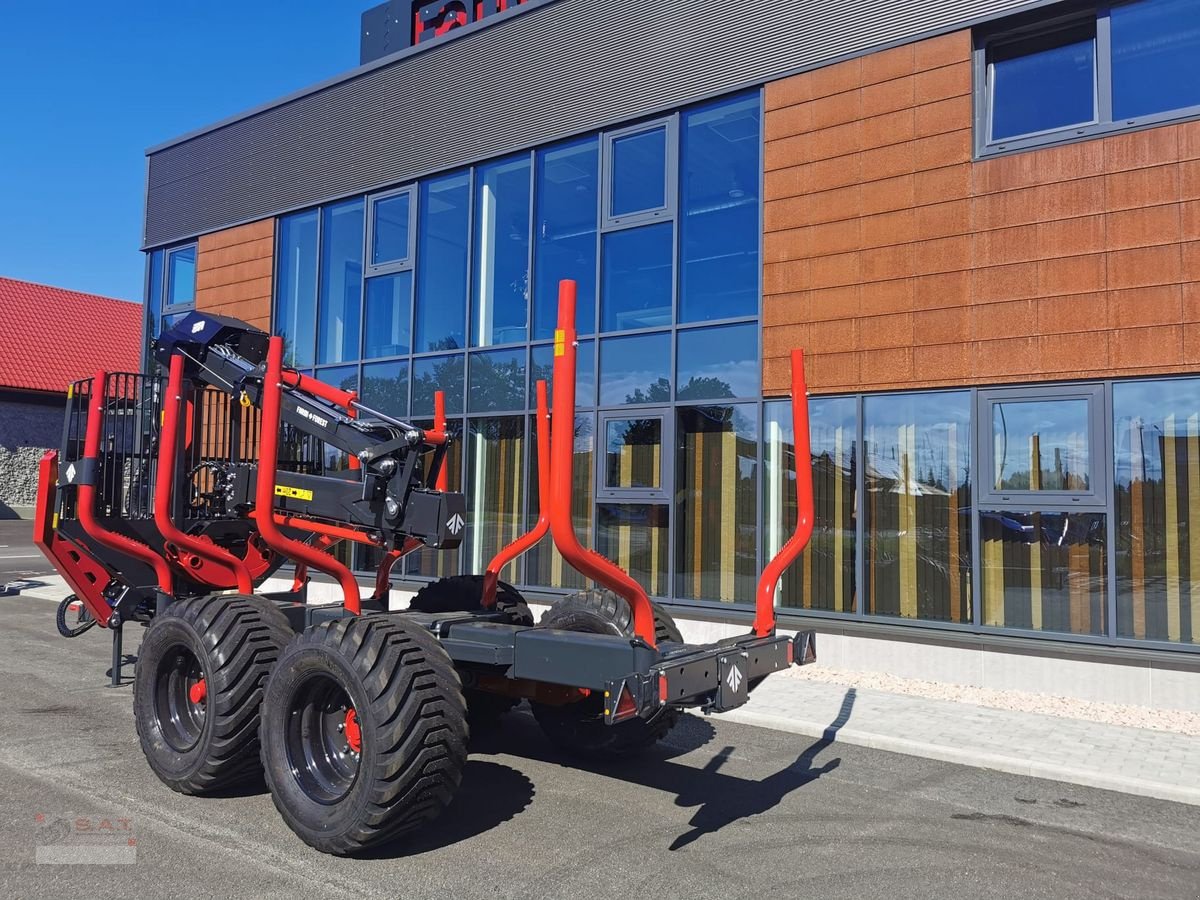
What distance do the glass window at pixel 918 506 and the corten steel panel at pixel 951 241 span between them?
36cm

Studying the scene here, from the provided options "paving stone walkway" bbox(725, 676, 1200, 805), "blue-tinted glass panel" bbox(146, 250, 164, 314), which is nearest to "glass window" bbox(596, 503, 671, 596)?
"paving stone walkway" bbox(725, 676, 1200, 805)

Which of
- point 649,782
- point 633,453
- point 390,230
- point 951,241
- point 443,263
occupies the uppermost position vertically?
point 390,230

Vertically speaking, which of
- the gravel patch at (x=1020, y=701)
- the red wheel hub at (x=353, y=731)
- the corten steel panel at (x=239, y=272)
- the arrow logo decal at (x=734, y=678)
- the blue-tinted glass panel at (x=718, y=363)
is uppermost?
the corten steel panel at (x=239, y=272)

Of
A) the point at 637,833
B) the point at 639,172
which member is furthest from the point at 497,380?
the point at 637,833

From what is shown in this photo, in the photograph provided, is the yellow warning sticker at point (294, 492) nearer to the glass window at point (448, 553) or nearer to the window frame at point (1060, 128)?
the glass window at point (448, 553)

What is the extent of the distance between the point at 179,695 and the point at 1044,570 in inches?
290

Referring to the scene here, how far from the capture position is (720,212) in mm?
10633

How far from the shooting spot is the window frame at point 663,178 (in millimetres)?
10852

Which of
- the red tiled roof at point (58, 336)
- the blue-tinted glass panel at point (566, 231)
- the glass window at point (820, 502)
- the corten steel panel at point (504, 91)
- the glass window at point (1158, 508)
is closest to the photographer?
the glass window at point (1158, 508)

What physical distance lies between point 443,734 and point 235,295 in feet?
43.0

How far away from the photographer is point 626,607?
19.7 ft

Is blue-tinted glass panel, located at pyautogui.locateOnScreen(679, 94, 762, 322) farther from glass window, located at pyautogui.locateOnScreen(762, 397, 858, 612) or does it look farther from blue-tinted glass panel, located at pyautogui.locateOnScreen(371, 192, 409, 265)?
blue-tinted glass panel, located at pyautogui.locateOnScreen(371, 192, 409, 265)

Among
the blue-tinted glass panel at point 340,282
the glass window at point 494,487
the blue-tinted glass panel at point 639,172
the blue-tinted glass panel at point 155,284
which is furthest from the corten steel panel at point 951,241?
the blue-tinted glass panel at point 155,284

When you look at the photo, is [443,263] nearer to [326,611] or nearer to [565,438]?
[326,611]
